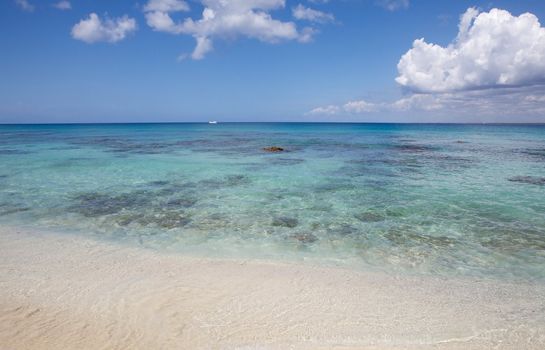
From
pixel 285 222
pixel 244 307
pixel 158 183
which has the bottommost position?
pixel 244 307

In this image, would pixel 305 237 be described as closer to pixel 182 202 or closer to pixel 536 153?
pixel 182 202

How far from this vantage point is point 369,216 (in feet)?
37.1

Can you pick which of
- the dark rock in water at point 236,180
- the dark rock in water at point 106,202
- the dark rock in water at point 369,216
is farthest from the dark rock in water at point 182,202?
the dark rock in water at point 369,216

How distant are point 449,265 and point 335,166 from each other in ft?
51.0

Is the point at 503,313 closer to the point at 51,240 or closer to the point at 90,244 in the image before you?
the point at 90,244

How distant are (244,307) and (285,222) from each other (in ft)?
16.7

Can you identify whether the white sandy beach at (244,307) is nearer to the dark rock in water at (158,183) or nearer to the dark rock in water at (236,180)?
the dark rock in water at (158,183)

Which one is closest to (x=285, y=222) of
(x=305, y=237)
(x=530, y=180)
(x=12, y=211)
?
(x=305, y=237)

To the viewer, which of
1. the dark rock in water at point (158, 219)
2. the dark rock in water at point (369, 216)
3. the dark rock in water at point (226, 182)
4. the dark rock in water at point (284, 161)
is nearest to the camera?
the dark rock in water at point (158, 219)

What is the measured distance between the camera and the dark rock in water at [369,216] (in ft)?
36.1

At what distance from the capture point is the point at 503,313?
5.62m

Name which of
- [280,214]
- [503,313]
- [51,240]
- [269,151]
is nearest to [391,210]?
[280,214]

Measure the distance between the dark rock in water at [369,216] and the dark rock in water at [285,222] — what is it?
6.98 feet

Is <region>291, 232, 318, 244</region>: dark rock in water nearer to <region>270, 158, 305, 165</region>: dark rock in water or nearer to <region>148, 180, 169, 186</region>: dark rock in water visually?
<region>148, 180, 169, 186</region>: dark rock in water
